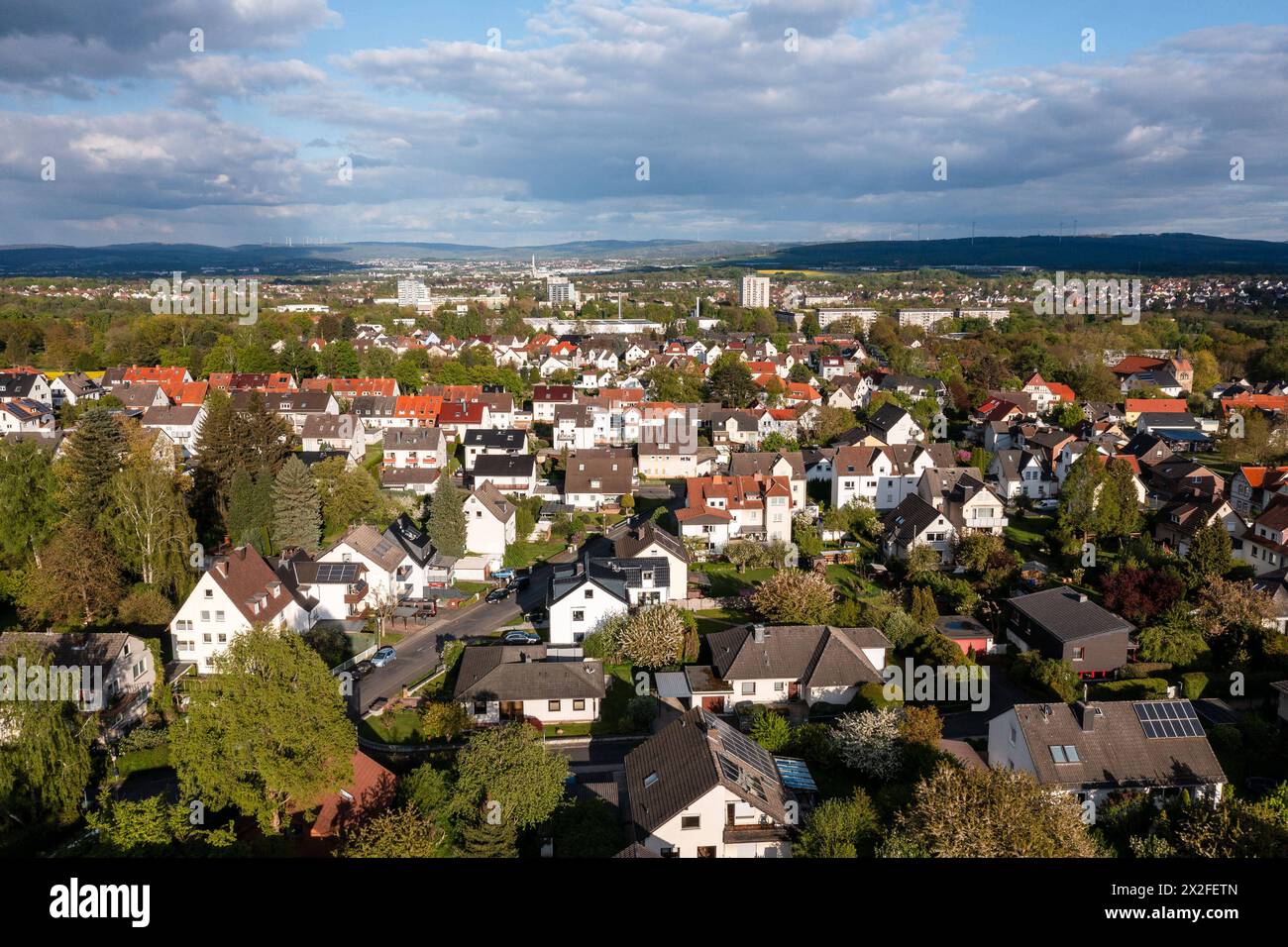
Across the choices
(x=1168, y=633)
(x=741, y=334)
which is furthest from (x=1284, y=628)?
(x=741, y=334)

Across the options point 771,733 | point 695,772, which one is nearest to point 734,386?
point 771,733

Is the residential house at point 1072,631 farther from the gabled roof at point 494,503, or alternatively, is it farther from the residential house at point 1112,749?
the gabled roof at point 494,503

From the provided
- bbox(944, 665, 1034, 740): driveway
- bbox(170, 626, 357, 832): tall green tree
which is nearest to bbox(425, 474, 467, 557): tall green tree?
bbox(170, 626, 357, 832): tall green tree

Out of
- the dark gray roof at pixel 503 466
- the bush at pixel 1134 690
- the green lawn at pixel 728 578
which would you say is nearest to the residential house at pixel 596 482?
the dark gray roof at pixel 503 466

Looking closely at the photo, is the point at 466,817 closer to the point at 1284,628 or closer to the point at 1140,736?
the point at 1140,736

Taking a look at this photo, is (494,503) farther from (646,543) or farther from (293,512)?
(646,543)

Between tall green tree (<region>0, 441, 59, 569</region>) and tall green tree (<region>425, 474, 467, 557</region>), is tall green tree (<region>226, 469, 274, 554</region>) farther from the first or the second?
tall green tree (<region>425, 474, 467, 557</region>)
